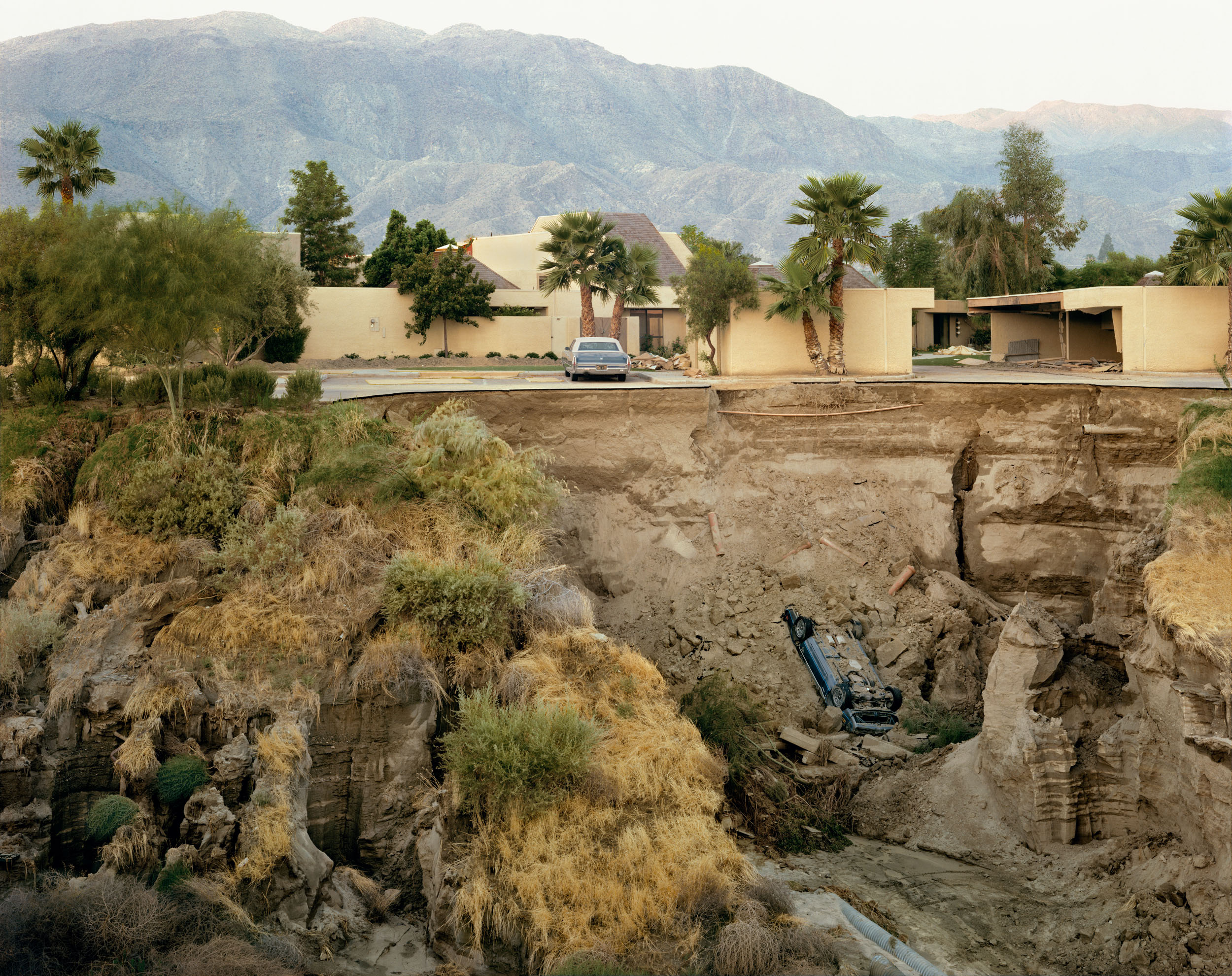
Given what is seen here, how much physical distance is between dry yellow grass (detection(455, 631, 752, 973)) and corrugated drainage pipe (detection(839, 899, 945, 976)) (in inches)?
46.6

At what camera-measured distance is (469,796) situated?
35.5ft

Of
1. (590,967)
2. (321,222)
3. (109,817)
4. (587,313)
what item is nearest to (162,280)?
(109,817)

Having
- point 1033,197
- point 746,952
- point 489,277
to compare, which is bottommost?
point 746,952

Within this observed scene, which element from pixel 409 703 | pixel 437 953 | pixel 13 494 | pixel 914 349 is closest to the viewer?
pixel 437 953

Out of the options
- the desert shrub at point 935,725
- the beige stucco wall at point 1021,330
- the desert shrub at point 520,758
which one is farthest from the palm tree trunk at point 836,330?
the desert shrub at point 520,758

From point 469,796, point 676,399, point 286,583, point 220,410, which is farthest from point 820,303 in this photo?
point 469,796

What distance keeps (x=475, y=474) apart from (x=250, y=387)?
15.9ft

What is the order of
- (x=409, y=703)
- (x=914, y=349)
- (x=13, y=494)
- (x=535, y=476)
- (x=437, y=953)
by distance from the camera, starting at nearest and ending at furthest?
(x=437, y=953) < (x=409, y=703) < (x=13, y=494) < (x=535, y=476) < (x=914, y=349)

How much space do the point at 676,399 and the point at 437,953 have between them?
44.9 feet

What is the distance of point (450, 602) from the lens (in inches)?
505

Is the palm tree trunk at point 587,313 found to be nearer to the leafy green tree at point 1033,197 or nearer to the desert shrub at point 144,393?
the desert shrub at point 144,393

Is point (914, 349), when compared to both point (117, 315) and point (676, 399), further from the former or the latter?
point (117, 315)

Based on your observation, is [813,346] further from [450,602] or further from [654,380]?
[450,602]

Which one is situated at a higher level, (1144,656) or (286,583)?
(286,583)
